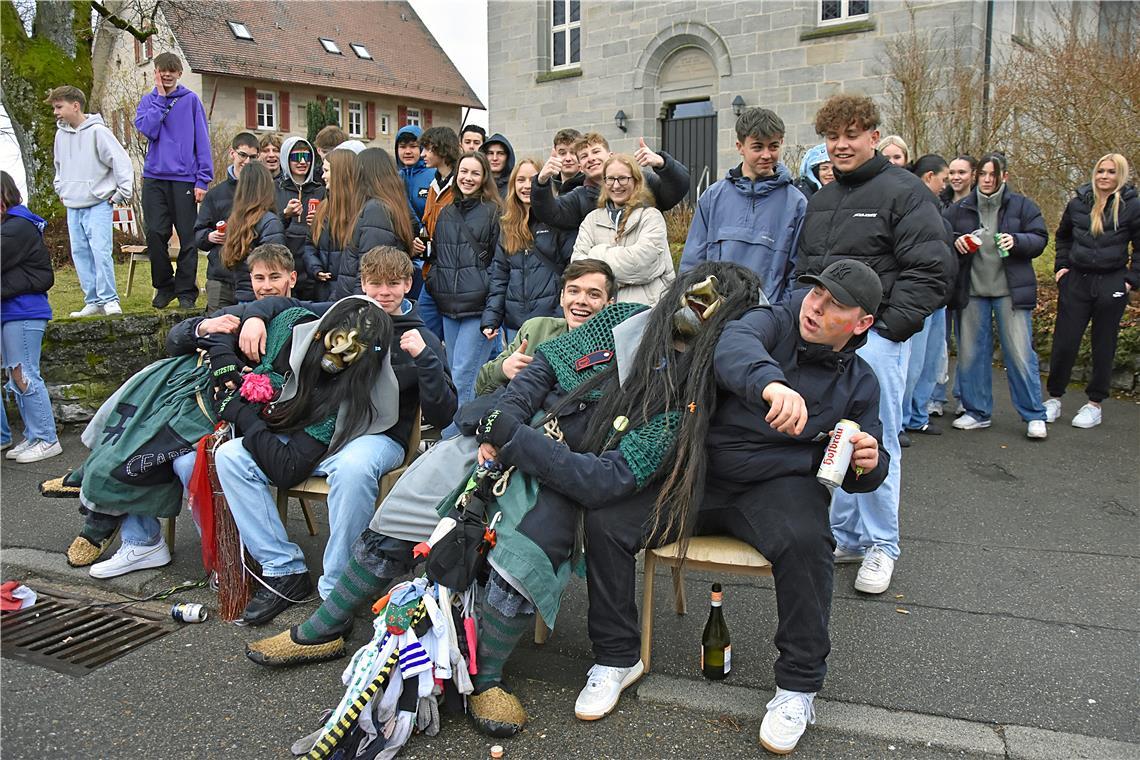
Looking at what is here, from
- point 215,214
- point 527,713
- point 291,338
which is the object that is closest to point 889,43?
point 215,214

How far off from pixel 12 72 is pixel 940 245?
11.3m

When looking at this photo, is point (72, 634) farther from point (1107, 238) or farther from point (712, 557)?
point (1107, 238)

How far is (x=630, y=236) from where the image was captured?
5133 millimetres

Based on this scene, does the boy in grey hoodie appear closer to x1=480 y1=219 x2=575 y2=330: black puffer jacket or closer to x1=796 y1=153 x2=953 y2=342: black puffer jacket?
x1=480 y1=219 x2=575 y2=330: black puffer jacket

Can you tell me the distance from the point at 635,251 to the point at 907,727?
2879 mm

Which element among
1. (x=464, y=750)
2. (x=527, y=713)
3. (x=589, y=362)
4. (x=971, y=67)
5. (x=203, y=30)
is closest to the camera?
(x=464, y=750)

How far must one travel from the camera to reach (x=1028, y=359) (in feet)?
22.8

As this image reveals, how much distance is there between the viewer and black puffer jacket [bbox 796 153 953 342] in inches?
157

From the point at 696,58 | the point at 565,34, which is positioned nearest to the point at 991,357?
the point at 696,58

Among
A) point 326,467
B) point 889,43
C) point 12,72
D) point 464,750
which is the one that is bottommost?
point 464,750

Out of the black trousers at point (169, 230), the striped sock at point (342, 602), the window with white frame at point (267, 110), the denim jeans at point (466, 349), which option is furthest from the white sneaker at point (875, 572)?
the window with white frame at point (267, 110)

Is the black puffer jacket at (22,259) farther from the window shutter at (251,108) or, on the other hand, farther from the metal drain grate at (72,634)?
the window shutter at (251,108)

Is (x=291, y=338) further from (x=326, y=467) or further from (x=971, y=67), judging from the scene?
(x=971, y=67)

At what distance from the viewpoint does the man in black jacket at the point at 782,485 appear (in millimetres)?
3004
